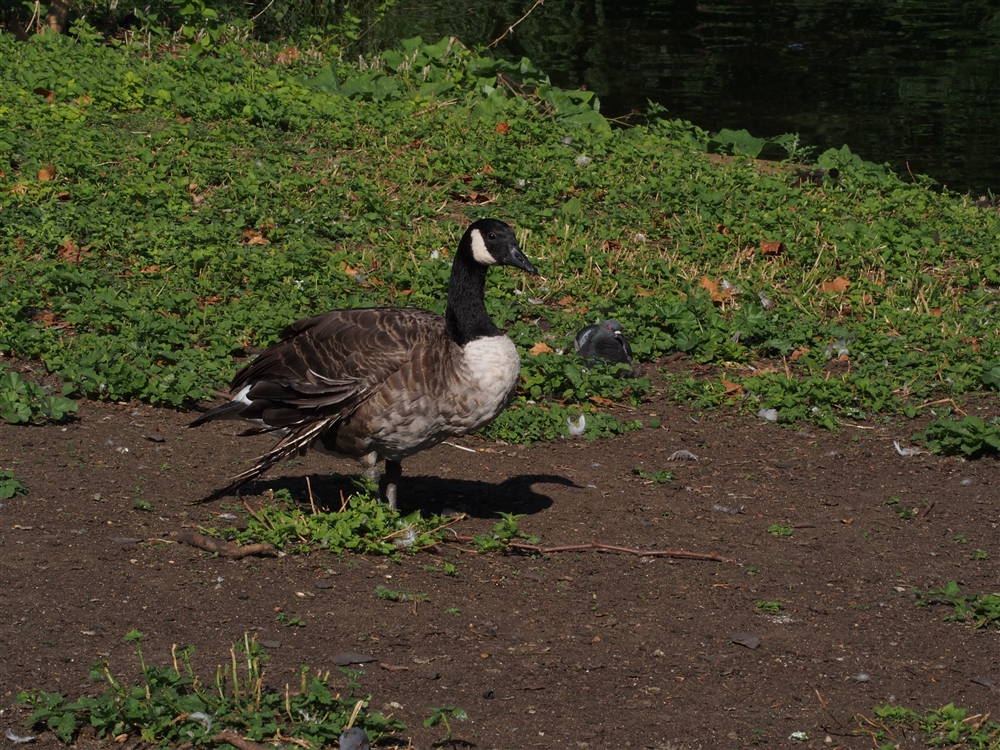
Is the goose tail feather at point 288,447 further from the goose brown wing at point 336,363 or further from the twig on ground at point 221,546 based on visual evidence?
the twig on ground at point 221,546

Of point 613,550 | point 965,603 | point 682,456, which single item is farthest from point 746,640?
point 682,456

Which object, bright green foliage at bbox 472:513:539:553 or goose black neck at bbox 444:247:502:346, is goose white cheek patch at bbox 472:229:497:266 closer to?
goose black neck at bbox 444:247:502:346

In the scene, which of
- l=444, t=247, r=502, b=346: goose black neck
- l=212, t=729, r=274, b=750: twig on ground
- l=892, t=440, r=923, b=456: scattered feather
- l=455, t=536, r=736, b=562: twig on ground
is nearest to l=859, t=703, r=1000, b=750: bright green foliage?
l=455, t=536, r=736, b=562: twig on ground

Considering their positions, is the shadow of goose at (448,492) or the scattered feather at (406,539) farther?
the shadow of goose at (448,492)

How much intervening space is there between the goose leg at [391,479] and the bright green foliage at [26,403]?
6.38ft

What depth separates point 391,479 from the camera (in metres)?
6.85

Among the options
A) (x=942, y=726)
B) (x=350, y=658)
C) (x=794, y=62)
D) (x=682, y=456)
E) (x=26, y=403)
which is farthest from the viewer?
(x=794, y=62)

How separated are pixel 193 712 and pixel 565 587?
219cm

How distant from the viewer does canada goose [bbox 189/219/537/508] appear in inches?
246

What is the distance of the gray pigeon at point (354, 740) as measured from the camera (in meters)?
4.29

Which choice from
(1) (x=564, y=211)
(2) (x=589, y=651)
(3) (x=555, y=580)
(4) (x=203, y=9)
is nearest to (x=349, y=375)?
(3) (x=555, y=580)

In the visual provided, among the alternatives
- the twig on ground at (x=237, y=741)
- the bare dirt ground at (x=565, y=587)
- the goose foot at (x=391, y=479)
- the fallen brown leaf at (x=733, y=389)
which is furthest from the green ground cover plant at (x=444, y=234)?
the twig on ground at (x=237, y=741)

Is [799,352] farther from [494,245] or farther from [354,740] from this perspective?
[354,740]

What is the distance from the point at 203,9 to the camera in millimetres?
13969
